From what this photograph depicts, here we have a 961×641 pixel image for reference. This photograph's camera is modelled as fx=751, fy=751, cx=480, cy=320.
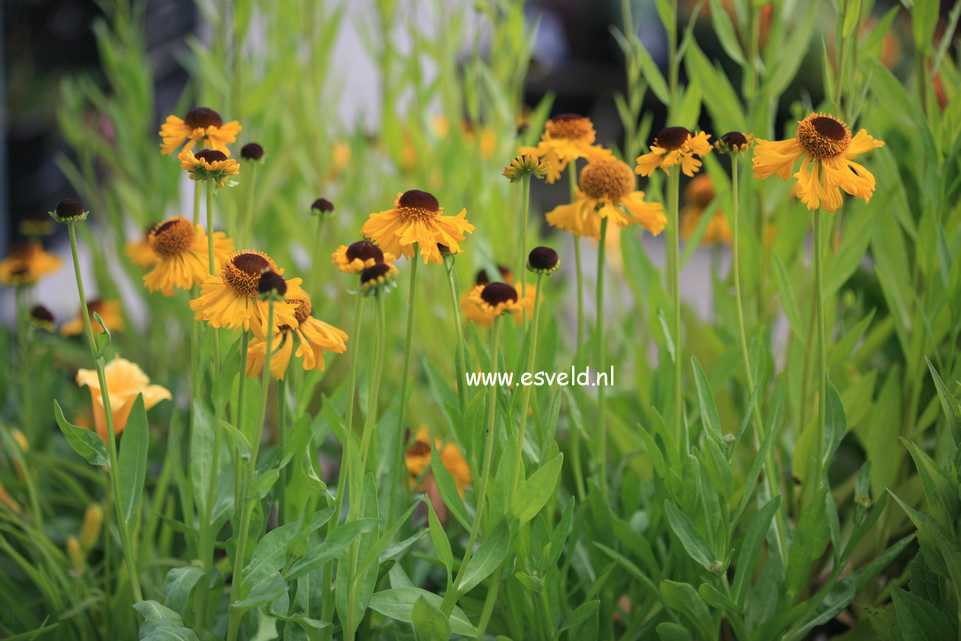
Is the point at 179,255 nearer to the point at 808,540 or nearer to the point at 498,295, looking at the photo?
the point at 498,295

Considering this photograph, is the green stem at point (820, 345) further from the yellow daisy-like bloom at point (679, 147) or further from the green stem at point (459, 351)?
the green stem at point (459, 351)

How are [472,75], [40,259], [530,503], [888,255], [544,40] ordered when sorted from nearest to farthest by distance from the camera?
[530,503] → [888,255] → [40,259] → [472,75] → [544,40]

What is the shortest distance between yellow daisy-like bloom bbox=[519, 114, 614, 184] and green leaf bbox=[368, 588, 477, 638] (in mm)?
255

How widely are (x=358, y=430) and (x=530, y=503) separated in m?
0.27

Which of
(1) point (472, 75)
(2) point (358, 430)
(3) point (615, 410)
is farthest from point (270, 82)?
(3) point (615, 410)

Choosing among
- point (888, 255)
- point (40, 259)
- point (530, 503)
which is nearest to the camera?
point (530, 503)

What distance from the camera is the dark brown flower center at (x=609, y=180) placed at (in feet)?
1.46

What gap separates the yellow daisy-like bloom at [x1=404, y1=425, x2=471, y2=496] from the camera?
0.57 metres

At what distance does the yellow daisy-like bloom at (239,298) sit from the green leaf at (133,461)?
0.37 feet

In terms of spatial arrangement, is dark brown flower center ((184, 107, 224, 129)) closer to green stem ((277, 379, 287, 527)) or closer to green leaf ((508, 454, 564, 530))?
green stem ((277, 379, 287, 527))

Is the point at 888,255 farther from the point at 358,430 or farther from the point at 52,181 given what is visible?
the point at 52,181

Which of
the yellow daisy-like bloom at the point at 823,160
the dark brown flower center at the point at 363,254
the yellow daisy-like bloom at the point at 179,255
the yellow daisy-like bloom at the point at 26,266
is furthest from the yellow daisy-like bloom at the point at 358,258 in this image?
the yellow daisy-like bloom at the point at 26,266

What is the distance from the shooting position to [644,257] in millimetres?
634

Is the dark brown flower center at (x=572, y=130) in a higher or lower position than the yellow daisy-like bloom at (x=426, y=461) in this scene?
higher
